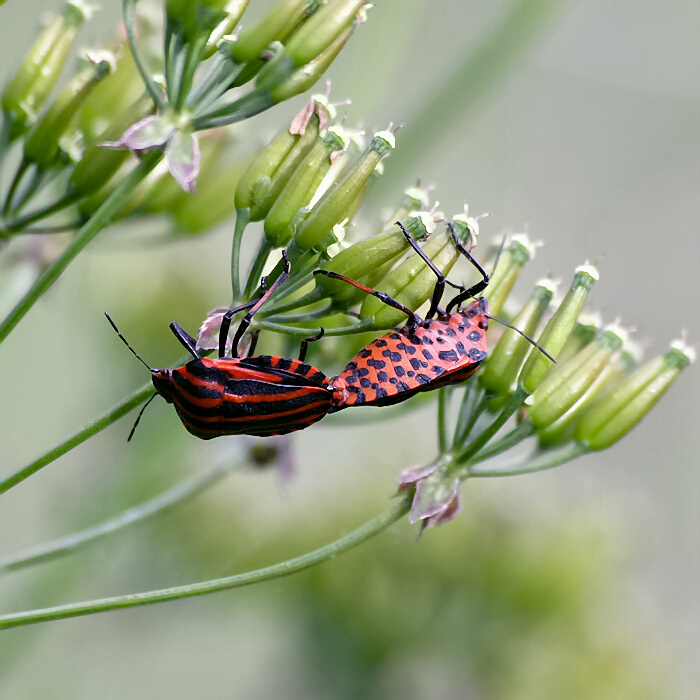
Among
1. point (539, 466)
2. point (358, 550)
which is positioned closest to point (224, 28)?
point (539, 466)

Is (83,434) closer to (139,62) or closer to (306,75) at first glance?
(139,62)

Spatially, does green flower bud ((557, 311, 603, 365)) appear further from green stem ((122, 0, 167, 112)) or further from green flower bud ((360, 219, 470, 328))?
green stem ((122, 0, 167, 112))

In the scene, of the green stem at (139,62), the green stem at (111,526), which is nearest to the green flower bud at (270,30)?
the green stem at (139,62)

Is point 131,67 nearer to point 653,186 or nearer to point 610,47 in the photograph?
point 610,47

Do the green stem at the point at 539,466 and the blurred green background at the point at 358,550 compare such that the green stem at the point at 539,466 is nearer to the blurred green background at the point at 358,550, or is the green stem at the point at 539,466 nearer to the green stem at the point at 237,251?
the blurred green background at the point at 358,550

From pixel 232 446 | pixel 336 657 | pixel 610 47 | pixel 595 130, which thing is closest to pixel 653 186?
pixel 595 130

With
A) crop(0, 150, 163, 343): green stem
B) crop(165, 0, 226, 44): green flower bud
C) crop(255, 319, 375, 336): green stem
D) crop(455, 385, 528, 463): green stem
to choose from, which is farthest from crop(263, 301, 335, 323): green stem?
crop(165, 0, 226, 44): green flower bud
